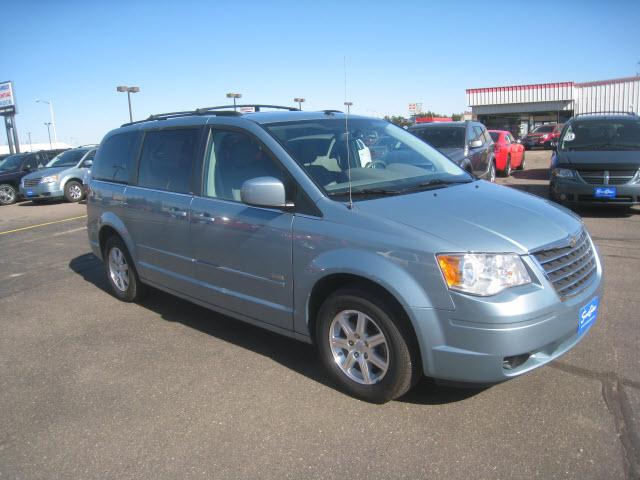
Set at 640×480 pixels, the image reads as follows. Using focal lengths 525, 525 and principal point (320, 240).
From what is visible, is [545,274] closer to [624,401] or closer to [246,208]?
[624,401]

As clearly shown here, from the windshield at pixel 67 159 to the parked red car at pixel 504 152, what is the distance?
13.7 meters

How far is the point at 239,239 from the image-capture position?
154 inches

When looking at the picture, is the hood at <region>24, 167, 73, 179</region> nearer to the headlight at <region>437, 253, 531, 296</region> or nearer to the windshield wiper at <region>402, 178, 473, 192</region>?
the windshield wiper at <region>402, 178, 473, 192</region>

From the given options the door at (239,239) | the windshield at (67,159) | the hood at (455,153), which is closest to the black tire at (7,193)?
the windshield at (67,159)

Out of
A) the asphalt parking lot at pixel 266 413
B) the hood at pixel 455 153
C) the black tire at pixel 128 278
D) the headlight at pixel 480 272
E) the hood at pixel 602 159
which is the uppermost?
the hood at pixel 455 153

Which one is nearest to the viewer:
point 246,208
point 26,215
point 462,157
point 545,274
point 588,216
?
point 545,274

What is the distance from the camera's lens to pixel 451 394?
3.46 metres

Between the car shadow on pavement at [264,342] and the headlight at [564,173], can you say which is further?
the headlight at [564,173]

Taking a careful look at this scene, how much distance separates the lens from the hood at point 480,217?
2.99 metres

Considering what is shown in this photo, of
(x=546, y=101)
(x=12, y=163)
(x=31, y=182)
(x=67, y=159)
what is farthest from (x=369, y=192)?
(x=546, y=101)

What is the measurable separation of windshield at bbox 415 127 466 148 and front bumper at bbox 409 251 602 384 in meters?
8.26

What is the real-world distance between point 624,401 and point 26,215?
1560 cm

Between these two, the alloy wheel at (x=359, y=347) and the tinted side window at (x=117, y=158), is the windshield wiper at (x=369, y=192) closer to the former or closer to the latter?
the alloy wheel at (x=359, y=347)

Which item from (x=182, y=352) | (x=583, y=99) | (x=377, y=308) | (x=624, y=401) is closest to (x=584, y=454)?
(x=624, y=401)
